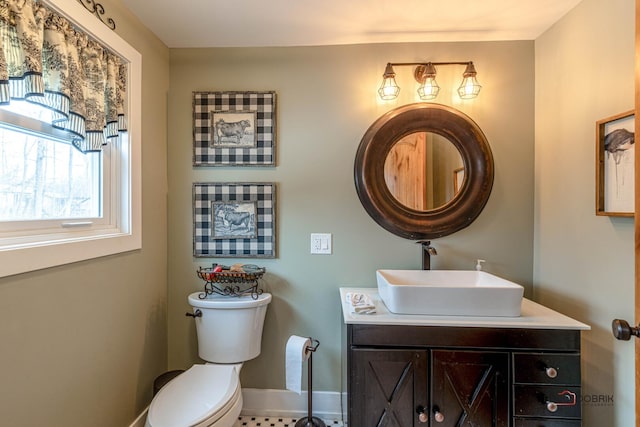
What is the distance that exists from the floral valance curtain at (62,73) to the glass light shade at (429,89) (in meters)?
1.60

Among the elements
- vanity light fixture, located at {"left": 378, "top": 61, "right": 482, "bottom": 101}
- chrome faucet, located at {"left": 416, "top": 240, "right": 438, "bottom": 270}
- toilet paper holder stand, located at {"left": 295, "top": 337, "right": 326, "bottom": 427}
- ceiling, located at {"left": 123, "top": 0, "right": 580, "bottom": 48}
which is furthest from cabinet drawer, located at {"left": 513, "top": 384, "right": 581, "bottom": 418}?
ceiling, located at {"left": 123, "top": 0, "right": 580, "bottom": 48}

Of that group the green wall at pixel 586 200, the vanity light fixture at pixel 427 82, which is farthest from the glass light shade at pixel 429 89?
the green wall at pixel 586 200

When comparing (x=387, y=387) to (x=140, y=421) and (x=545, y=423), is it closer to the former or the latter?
(x=545, y=423)

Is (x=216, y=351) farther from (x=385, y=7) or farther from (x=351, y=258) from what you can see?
(x=385, y=7)

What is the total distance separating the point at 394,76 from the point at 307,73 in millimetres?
526

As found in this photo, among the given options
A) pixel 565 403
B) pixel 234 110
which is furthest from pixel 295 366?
pixel 234 110

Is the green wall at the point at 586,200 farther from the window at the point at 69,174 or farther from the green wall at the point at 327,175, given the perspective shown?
the window at the point at 69,174

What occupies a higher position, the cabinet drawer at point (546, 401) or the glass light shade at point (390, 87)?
the glass light shade at point (390, 87)

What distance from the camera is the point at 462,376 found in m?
1.30

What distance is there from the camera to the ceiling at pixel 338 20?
4.95 ft

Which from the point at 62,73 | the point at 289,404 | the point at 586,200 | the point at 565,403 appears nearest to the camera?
the point at 62,73

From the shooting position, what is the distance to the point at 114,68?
1.41 metres

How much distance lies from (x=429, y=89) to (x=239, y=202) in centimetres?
131

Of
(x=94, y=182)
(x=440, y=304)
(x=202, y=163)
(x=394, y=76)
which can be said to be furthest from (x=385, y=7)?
(x=94, y=182)
